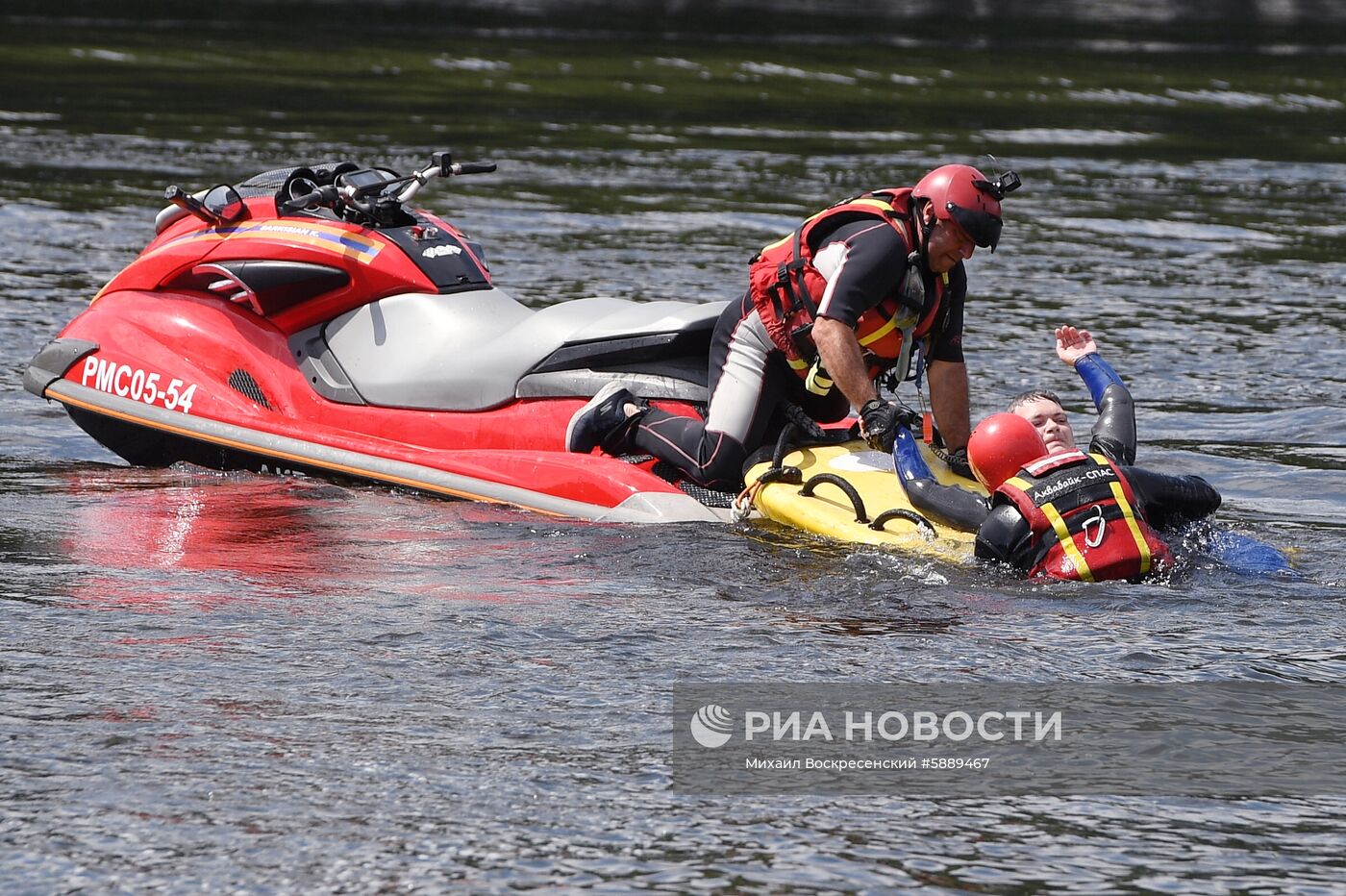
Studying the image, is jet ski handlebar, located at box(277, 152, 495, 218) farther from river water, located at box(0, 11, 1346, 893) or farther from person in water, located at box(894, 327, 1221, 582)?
person in water, located at box(894, 327, 1221, 582)

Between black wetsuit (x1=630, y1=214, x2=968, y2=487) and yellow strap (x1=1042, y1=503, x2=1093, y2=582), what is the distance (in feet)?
3.98

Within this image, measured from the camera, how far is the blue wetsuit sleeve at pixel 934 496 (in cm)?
669

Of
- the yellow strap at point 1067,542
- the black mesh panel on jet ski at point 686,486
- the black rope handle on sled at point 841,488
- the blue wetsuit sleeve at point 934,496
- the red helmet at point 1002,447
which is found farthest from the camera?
the black mesh panel on jet ski at point 686,486

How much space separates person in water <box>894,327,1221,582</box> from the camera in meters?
6.29

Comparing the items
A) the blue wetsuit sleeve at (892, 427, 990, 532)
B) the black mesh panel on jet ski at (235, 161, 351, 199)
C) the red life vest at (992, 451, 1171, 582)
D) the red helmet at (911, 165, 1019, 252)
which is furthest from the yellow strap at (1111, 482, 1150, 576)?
the black mesh panel on jet ski at (235, 161, 351, 199)

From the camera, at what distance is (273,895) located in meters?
4.12

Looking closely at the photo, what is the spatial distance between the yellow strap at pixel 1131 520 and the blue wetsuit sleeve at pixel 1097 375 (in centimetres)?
106

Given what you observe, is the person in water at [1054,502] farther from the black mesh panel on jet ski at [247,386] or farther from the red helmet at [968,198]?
the black mesh panel on jet ski at [247,386]

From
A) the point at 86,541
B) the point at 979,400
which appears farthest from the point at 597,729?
the point at 979,400

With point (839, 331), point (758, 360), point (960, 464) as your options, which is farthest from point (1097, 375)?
point (758, 360)

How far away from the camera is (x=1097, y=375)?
7473 mm

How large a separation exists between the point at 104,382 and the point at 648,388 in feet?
8.20

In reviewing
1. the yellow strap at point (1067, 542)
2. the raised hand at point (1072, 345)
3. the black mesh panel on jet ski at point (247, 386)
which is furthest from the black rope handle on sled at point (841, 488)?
the black mesh panel on jet ski at point (247, 386)

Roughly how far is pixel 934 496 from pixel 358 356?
2721 millimetres
